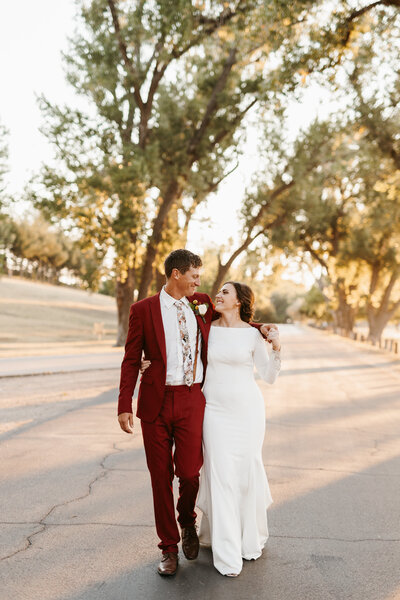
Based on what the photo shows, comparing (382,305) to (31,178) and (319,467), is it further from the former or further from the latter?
(319,467)

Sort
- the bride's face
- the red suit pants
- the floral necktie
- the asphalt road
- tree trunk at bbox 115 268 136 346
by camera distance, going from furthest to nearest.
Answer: tree trunk at bbox 115 268 136 346 < the bride's face < the floral necktie < the red suit pants < the asphalt road

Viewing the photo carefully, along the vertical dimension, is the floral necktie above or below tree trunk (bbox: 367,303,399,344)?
below

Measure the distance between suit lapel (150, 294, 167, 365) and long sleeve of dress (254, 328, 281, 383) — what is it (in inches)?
30.0

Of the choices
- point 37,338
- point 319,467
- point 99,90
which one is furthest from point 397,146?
point 37,338

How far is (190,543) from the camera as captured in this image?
174 inches

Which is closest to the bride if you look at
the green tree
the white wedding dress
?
the white wedding dress

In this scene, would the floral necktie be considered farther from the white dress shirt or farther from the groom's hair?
the groom's hair

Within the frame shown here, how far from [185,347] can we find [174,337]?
10 centimetres

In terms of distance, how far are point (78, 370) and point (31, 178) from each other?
387 inches

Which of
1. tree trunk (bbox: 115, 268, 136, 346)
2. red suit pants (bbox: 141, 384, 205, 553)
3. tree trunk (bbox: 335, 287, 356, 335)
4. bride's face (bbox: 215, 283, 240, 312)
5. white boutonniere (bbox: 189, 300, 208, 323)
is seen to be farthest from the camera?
tree trunk (bbox: 335, 287, 356, 335)

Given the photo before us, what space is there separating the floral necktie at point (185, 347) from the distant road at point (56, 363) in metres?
12.7

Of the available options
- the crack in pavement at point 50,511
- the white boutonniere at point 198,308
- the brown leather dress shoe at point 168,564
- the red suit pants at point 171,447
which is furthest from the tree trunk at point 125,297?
the brown leather dress shoe at point 168,564

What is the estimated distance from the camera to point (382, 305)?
4412 cm

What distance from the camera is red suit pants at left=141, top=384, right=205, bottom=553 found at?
423 centimetres
